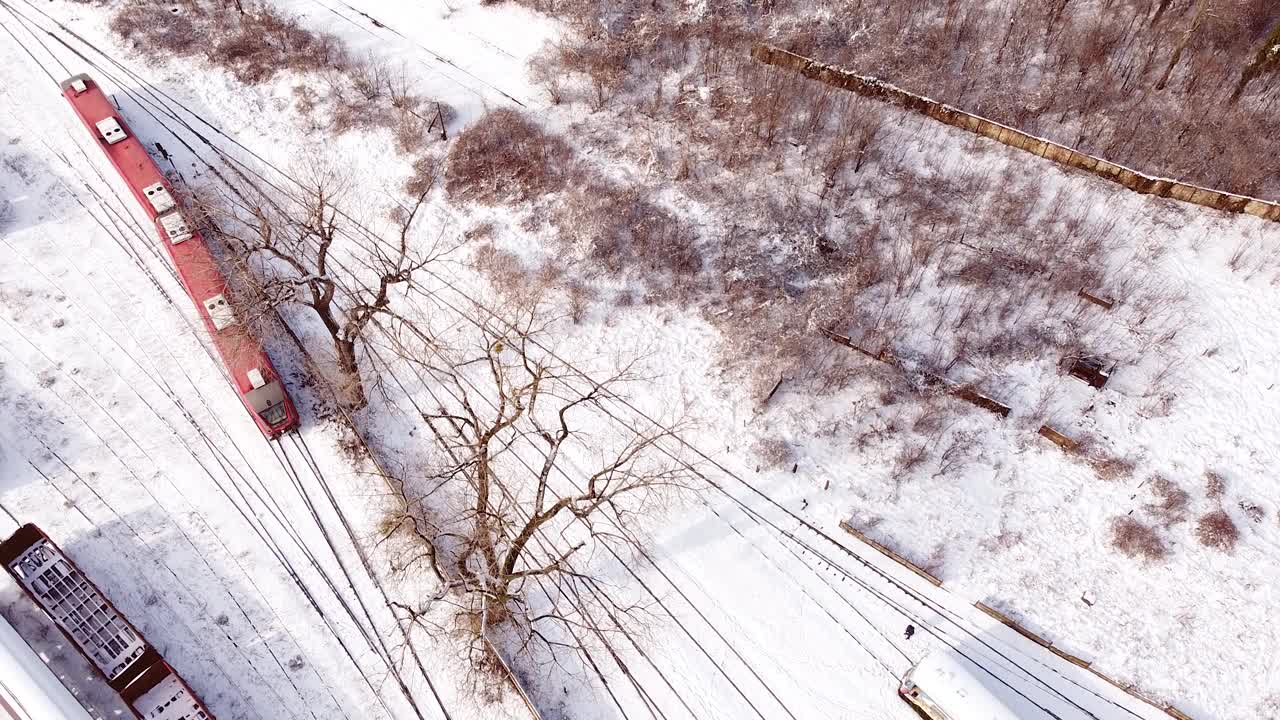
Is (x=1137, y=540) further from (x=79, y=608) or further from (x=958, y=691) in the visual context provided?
(x=79, y=608)

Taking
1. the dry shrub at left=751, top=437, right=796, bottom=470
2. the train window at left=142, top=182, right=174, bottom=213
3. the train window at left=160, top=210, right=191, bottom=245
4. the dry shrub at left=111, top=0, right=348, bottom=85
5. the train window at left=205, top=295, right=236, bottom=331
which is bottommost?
the dry shrub at left=751, top=437, right=796, bottom=470

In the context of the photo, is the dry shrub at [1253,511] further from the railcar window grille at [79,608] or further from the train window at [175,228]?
the train window at [175,228]

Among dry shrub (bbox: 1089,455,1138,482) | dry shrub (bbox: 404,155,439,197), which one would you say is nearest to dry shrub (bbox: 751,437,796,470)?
dry shrub (bbox: 1089,455,1138,482)

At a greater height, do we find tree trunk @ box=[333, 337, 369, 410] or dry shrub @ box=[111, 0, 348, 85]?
dry shrub @ box=[111, 0, 348, 85]

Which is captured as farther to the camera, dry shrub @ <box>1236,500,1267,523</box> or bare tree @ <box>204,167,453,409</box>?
bare tree @ <box>204,167,453,409</box>

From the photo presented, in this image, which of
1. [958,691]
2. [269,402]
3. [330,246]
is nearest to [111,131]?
[330,246]

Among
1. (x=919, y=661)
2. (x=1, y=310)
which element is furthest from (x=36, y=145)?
(x=919, y=661)

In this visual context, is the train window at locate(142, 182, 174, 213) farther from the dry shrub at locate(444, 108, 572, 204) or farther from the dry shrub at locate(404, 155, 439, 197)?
the dry shrub at locate(444, 108, 572, 204)
